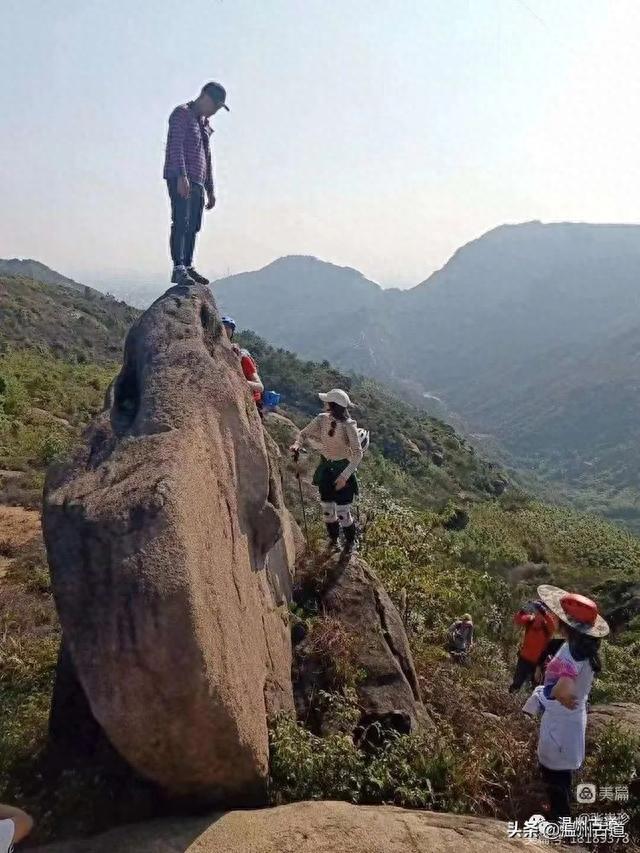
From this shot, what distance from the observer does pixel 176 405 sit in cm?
472

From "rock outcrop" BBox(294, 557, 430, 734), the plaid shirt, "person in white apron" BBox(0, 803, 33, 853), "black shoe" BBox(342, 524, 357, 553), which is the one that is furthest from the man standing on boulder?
"person in white apron" BBox(0, 803, 33, 853)

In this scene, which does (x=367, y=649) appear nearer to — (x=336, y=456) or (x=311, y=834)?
(x=336, y=456)

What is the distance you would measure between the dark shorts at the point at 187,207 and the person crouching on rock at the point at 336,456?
259cm

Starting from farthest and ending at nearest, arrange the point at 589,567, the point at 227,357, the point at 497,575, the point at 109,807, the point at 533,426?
the point at 533,426 < the point at 589,567 < the point at 497,575 < the point at 227,357 < the point at 109,807

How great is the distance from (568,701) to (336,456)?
3.28m

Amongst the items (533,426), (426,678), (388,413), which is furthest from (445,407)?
(426,678)

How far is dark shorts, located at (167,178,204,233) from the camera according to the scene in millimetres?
7340

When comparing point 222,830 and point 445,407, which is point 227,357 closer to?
point 222,830

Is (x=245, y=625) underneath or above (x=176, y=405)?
underneath

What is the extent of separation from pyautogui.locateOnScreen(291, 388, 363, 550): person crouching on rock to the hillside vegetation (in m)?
0.67

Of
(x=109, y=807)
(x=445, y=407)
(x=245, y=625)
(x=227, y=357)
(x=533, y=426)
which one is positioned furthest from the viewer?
(x=445, y=407)

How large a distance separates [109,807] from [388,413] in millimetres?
44347

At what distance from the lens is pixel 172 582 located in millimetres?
3574

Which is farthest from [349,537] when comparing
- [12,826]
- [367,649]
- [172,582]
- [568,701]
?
[12,826]
